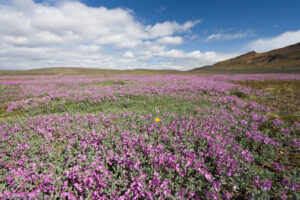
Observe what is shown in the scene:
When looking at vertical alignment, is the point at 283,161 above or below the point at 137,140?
below

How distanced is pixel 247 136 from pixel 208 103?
12.7ft

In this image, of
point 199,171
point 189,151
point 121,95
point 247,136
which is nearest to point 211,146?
point 189,151

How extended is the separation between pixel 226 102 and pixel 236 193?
6.03 metres

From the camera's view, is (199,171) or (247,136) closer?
(199,171)

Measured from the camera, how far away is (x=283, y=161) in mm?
3199

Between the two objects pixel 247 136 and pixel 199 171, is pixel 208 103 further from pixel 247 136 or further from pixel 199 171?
pixel 199 171

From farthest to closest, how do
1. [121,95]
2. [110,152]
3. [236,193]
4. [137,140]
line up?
[121,95], [137,140], [110,152], [236,193]

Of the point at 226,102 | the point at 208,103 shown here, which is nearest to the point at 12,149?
the point at 208,103

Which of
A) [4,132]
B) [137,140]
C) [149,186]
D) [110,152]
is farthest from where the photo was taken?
[4,132]

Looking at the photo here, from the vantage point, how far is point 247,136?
153 inches

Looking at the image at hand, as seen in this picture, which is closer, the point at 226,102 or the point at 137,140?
the point at 137,140

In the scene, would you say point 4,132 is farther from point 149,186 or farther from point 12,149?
point 149,186

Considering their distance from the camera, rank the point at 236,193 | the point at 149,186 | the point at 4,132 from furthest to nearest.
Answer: the point at 4,132
the point at 236,193
the point at 149,186

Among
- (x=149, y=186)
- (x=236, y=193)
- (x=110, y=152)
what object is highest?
(x=110, y=152)
